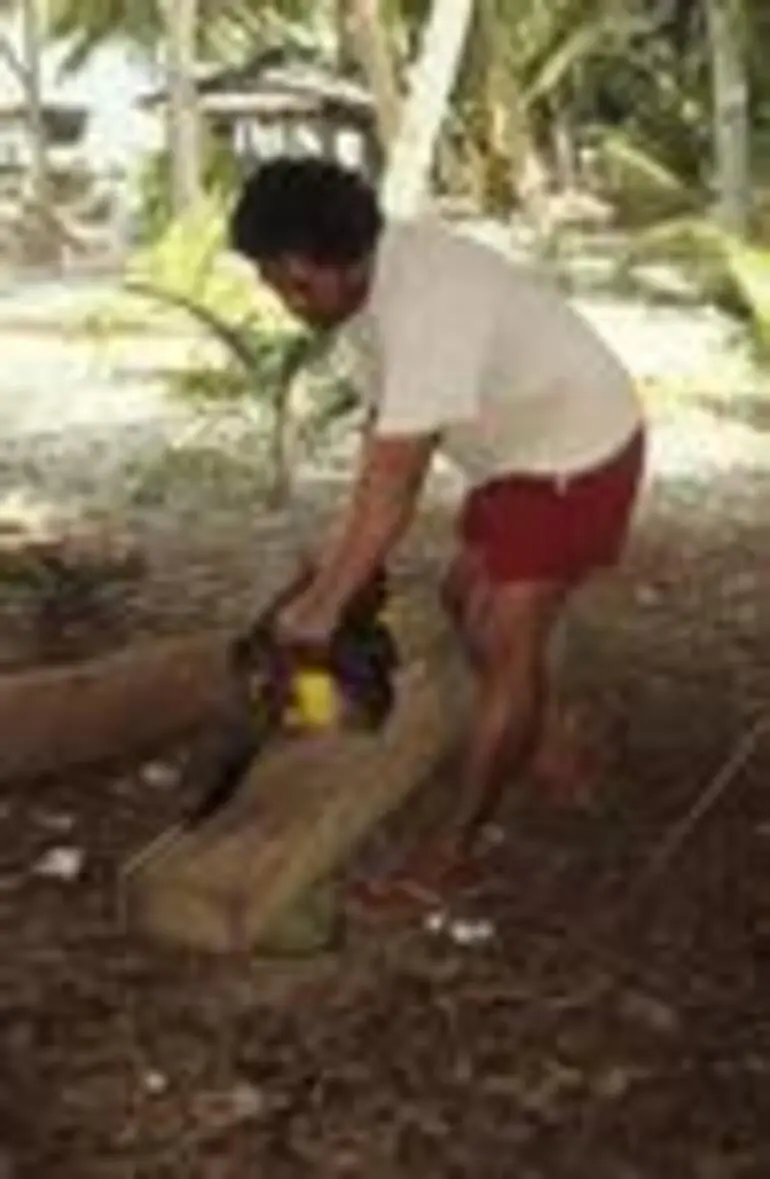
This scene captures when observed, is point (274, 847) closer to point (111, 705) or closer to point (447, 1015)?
point (447, 1015)

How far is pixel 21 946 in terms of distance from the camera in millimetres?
4871

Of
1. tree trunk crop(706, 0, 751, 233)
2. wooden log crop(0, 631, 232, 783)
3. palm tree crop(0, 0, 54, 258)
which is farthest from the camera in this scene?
palm tree crop(0, 0, 54, 258)

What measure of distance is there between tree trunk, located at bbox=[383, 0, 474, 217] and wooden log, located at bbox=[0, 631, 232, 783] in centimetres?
650

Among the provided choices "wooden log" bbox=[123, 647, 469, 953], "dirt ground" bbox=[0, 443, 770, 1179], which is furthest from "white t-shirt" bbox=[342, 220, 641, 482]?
"dirt ground" bbox=[0, 443, 770, 1179]

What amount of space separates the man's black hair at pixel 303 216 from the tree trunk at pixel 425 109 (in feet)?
25.4

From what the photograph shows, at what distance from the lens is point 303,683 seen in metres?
4.83

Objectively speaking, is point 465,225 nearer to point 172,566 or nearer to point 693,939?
point 172,566

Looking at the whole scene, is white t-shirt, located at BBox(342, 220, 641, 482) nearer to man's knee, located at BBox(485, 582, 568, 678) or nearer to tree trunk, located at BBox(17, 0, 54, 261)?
man's knee, located at BBox(485, 582, 568, 678)

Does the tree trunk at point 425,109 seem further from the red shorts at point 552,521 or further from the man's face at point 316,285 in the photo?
the man's face at point 316,285

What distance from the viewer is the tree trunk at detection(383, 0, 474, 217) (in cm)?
1246

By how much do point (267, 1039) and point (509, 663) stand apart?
1.01 metres

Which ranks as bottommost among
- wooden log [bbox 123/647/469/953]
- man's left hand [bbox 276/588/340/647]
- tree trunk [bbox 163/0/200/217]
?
tree trunk [bbox 163/0/200/217]

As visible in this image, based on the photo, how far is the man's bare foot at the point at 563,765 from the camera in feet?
18.4

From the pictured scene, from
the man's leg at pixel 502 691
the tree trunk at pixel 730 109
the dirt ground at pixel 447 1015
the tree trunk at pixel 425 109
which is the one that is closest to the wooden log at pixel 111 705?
the dirt ground at pixel 447 1015
